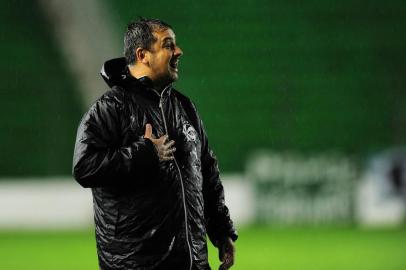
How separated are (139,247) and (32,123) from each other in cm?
1148

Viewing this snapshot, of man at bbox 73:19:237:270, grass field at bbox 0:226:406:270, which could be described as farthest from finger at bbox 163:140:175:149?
grass field at bbox 0:226:406:270

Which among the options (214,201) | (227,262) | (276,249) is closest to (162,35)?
(214,201)

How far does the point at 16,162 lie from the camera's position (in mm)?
14438

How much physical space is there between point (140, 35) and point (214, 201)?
753 millimetres

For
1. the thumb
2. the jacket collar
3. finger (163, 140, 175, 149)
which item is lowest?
finger (163, 140, 175, 149)

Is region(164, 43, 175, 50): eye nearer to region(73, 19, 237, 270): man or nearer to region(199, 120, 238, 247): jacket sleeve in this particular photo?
region(73, 19, 237, 270): man

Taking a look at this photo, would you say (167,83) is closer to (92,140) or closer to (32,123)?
(92,140)

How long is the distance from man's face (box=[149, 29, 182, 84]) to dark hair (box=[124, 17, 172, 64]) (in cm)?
2

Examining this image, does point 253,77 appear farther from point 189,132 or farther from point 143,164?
point 143,164

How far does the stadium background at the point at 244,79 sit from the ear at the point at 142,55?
9596mm

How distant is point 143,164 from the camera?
336cm

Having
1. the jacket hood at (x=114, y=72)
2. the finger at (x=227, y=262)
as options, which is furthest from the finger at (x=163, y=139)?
the finger at (x=227, y=262)

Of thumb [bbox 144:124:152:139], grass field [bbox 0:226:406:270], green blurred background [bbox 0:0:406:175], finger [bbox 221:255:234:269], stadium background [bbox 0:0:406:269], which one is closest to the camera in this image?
thumb [bbox 144:124:152:139]

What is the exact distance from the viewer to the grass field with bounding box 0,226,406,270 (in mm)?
9180
